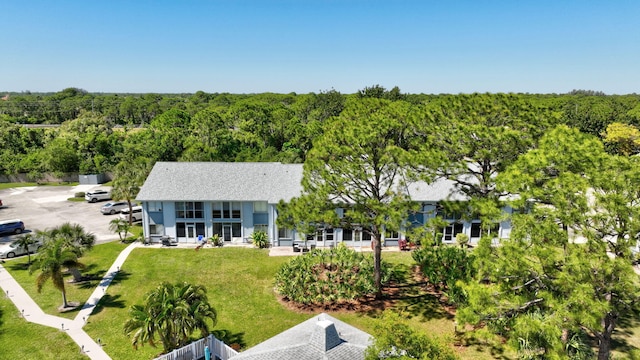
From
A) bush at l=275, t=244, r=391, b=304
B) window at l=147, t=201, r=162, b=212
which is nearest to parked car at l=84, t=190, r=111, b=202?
window at l=147, t=201, r=162, b=212

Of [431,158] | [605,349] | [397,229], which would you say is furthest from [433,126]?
[605,349]

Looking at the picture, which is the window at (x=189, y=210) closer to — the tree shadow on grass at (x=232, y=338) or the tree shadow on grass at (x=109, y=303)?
the tree shadow on grass at (x=109, y=303)

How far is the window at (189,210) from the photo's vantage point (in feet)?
121

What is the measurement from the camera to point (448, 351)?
13.6 metres

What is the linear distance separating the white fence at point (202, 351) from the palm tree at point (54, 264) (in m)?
10.6

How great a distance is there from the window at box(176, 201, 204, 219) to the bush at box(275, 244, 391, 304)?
11.5m

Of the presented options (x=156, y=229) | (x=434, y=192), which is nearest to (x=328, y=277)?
(x=434, y=192)

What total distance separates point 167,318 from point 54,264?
1101cm

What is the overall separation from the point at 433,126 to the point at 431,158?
371cm

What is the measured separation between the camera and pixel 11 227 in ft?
130

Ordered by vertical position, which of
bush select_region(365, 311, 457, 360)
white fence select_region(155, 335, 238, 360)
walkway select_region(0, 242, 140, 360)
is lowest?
walkway select_region(0, 242, 140, 360)

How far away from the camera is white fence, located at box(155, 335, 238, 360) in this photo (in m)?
19.3

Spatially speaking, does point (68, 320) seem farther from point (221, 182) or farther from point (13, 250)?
point (221, 182)

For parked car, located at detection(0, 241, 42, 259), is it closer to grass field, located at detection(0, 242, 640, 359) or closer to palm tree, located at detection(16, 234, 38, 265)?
palm tree, located at detection(16, 234, 38, 265)
